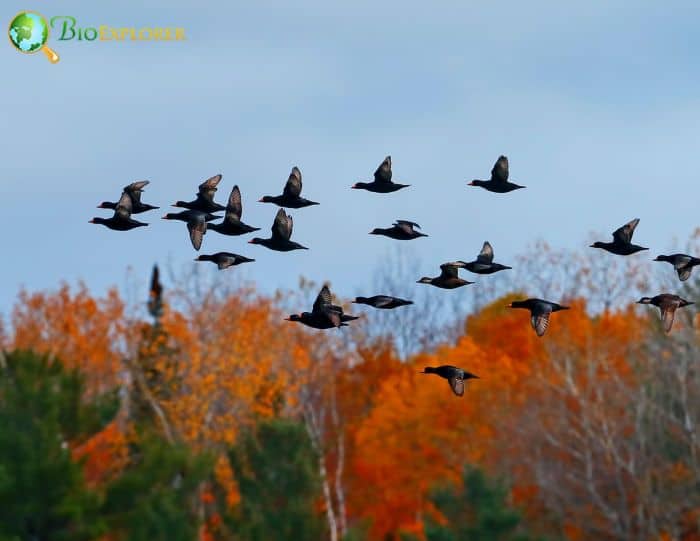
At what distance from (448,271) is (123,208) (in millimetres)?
3568

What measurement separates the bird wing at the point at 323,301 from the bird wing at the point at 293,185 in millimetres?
1672

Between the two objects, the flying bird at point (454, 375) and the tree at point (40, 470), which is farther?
the tree at point (40, 470)

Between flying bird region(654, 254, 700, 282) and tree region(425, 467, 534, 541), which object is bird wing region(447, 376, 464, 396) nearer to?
flying bird region(654, 254, 700, 282)

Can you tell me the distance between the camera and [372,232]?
21891 millimetres

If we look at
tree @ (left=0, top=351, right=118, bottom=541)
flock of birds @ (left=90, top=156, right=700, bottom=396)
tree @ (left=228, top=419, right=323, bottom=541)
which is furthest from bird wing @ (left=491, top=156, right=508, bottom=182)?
tree @ (left=228, top=419, right=323, bottom=541)

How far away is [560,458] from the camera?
54719mm

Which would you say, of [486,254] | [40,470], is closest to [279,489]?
[40,470]

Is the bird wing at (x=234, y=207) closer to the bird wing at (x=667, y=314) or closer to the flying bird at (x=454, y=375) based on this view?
the flying bird at (x=454, y=375)

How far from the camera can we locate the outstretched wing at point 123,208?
2109 centimetres

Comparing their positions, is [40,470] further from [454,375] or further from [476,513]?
[454,375]

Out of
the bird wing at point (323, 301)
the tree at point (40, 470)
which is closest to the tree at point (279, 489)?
the tree at point (40, 470)

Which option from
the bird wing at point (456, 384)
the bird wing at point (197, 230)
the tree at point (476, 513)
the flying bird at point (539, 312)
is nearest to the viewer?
the bird wing at point (197, 230)

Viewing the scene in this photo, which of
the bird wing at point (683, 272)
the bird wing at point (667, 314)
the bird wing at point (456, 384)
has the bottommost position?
the bird wing at point (456, 384)

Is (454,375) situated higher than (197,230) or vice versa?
(197,230)
